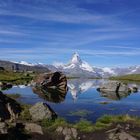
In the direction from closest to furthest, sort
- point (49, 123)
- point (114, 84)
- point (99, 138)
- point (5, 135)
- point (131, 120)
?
point (5, 135)
point (99, 138)
point (49, 123)
point (131, 120)
point (114, 84)

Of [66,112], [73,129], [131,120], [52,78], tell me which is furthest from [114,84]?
[73,129]

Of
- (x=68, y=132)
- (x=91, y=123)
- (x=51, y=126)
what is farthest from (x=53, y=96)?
(x=68, y=132)

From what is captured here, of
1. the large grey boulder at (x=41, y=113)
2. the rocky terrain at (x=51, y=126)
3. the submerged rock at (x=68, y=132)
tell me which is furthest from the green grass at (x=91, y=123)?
the submerged rock at (x=68, y=132)

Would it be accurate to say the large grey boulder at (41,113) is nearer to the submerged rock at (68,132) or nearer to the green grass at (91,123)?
the green grass at (91,123)

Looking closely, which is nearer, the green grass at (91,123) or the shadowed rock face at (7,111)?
the green grass at (91,123)

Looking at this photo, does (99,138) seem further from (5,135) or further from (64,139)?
(5,135)

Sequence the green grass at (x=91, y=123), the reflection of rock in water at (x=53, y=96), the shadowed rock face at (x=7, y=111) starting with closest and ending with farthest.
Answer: the green grass at (x=91, y=123)
the shadowed rock face at (x=7, y=111)
the reflection of rock in water at (x=53, y=96)

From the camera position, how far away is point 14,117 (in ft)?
176

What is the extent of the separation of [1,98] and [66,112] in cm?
1698

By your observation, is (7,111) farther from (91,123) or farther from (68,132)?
(68,132)

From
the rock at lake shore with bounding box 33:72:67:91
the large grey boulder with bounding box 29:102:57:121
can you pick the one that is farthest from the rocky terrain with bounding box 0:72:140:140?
the rock at lake shore with bounding box 33:72:67:91

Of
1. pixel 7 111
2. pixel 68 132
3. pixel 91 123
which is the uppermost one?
pixel 7 111

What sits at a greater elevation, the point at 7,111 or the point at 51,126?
the point at 7,111

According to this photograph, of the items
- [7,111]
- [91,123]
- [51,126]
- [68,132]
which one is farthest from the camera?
[7,111]
